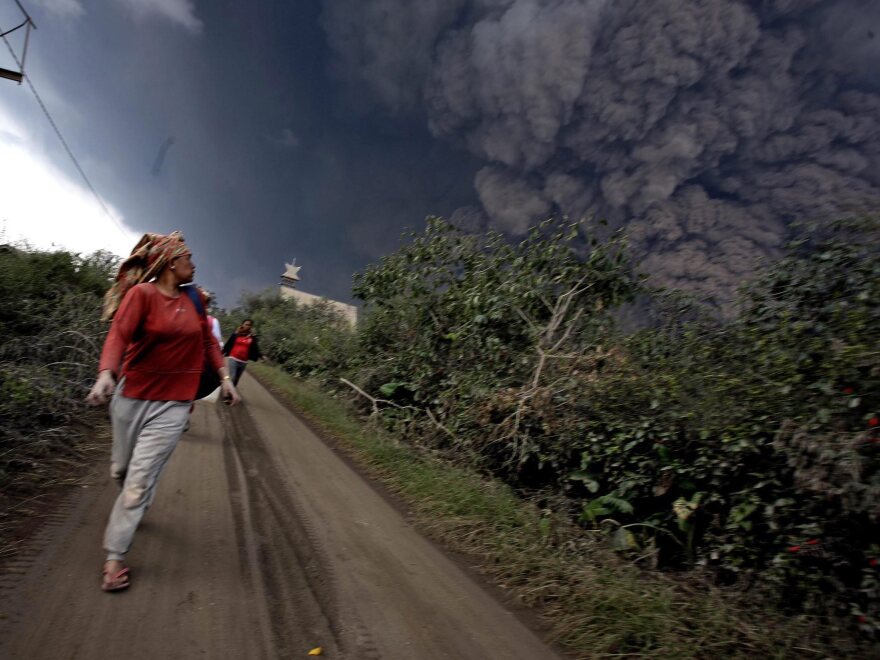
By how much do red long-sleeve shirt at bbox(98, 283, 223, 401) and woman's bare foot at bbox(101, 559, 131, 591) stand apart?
0.92m

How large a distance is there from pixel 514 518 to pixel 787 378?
2548mm

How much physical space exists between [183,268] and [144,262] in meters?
0.23

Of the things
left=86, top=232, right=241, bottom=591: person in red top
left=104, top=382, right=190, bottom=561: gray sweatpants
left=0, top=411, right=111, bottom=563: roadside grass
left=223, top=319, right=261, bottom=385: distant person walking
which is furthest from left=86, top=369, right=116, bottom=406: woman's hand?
left=223, top=319, right=261, bottom=385: distant person walking

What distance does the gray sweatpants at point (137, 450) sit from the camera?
9.35ft

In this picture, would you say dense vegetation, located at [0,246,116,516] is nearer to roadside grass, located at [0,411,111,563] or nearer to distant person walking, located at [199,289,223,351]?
roadside grass, located at [0,411,111,563]

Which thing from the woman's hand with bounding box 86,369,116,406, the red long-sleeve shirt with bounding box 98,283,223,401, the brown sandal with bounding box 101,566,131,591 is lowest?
the brown sandal with bounding box 101,566,131,591

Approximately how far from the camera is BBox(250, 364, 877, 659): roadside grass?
297 cm

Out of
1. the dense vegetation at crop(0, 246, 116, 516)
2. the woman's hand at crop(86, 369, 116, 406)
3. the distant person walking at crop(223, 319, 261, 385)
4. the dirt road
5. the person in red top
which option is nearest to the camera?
the dirt road

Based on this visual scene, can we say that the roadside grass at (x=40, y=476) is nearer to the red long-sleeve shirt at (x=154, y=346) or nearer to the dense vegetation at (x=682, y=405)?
the red long-sleeve shirt at (x=154, y=346)

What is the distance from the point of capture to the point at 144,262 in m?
3.16

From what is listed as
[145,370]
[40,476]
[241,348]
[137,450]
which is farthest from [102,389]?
[241,348]

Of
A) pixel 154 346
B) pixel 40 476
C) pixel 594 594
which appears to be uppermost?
pixel 154 346

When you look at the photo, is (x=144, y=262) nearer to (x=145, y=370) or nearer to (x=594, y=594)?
(x=145, y=370)

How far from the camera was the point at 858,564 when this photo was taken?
334cm
